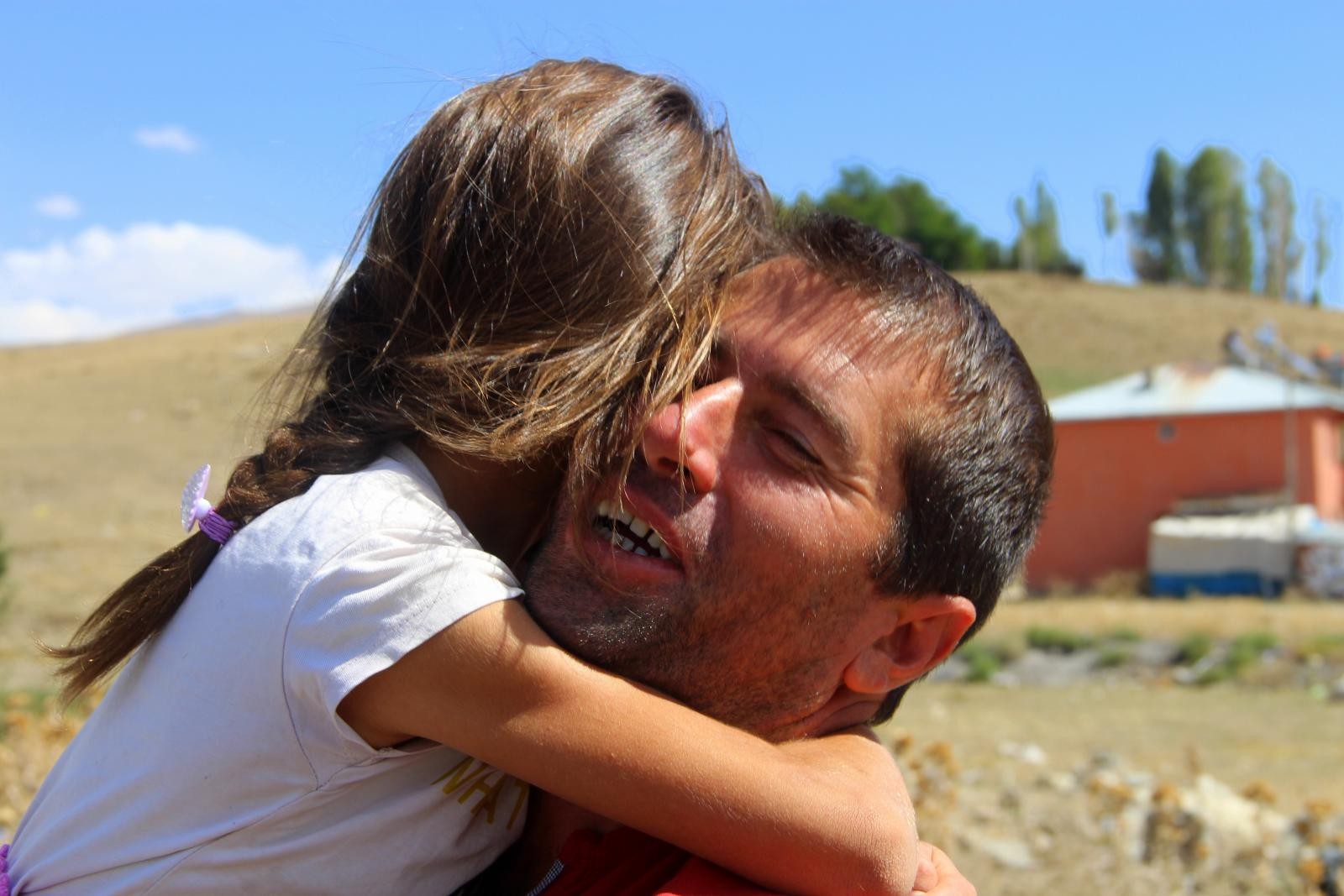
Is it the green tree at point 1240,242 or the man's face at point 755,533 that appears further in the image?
the green tree at point 1240,242

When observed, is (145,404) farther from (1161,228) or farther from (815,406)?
(1161,228)

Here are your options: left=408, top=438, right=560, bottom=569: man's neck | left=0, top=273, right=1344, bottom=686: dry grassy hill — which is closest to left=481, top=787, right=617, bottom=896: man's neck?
left=408, top=438, right=560, bottom=569: man's neck

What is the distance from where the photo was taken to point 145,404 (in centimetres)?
4588

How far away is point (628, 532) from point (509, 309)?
456mm

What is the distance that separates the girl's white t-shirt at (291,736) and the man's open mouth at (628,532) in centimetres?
21

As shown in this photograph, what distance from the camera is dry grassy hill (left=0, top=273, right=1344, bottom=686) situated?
20.0 meters

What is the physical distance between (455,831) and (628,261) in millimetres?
1018

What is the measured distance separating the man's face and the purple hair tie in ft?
1.70

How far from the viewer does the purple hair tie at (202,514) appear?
2.07 metres

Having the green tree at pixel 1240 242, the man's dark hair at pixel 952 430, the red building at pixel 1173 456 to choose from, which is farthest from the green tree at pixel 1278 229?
the man's dark hair at pixel 952 430

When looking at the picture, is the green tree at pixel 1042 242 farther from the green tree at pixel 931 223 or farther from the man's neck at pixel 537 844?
the man's neck at pixel 537 844

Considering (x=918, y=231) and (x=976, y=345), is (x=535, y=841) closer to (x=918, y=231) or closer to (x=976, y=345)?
(x=976, y=345)

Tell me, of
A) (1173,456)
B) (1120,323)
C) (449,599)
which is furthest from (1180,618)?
(1120,323)

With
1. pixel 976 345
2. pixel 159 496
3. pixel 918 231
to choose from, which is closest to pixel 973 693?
pixel 976 345
